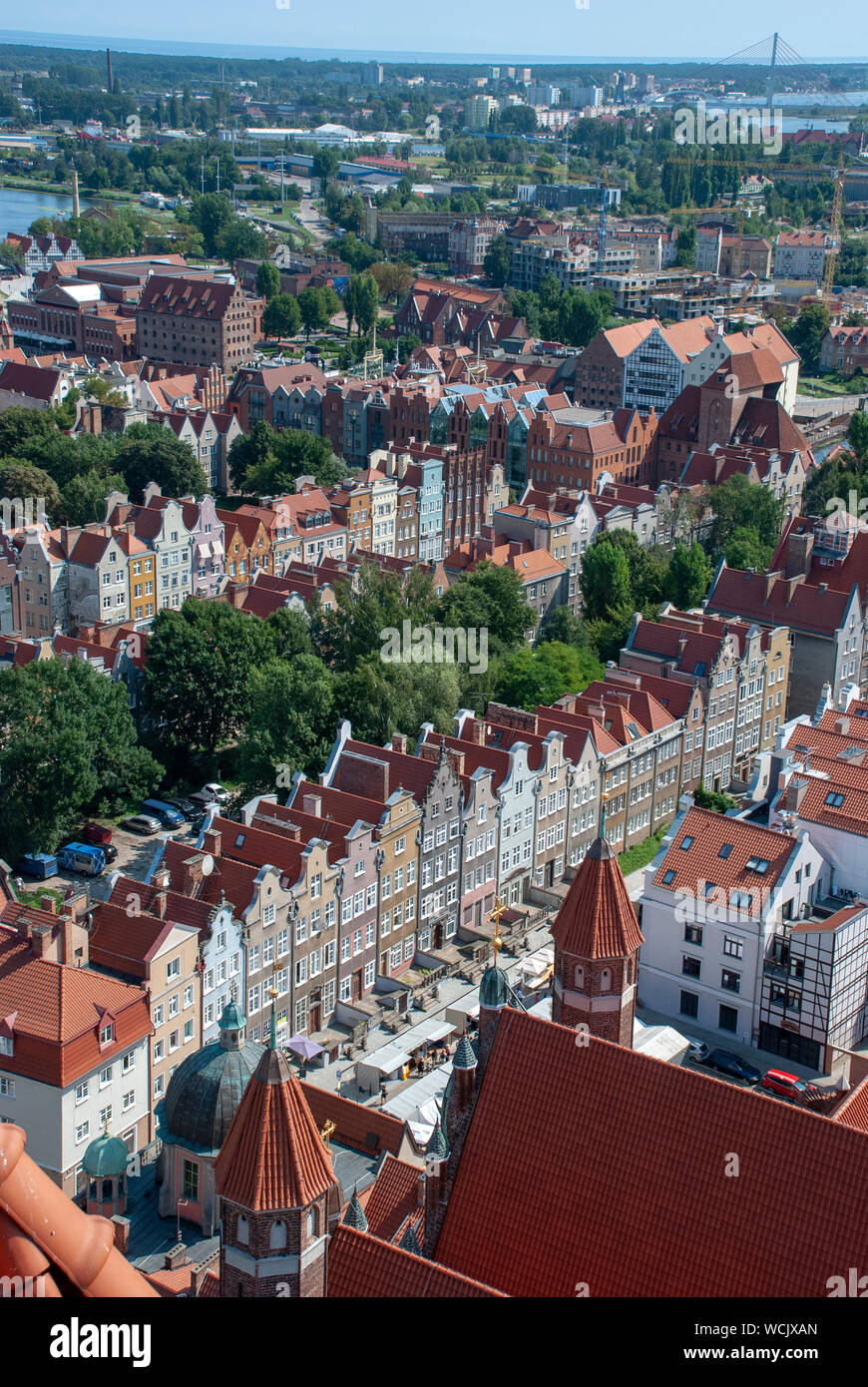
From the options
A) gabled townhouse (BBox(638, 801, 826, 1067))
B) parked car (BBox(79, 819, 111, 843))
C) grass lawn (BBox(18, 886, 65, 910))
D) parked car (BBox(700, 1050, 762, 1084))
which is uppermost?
gabled townhouse (BBox(638, 801, 826, 1067))

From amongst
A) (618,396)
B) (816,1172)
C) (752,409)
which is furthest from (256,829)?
(618,396)

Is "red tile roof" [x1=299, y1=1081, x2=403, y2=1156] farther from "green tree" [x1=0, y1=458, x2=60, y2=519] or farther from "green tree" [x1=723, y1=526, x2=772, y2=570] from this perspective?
"green tree" [x1=0, y1=458, x2=60, y2=519]

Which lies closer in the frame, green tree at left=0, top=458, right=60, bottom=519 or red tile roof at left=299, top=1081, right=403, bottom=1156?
red tile roof at left=299, top=1081, right=403, bottom=1156

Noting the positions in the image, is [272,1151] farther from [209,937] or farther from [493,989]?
[209,937]

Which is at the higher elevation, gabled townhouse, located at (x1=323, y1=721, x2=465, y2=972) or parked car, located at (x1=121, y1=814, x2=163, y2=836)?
gabled townhouse, located at (x1=323, y1=721, x2=465, y2=972)

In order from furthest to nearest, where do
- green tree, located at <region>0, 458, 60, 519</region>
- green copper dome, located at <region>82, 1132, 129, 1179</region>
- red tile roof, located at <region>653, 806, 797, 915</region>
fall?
green tree, located at <region>0, 458, 60, 519</region>
red tile roof, located at <region>653, 806, 797, 915</region>
green copper dome, located at <region>82, 1132, 129, 1179</region>

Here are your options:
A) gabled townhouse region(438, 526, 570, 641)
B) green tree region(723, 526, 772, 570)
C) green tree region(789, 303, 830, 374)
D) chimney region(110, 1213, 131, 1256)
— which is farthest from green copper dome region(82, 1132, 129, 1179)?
green tree region(789, 303, 830, 374)
